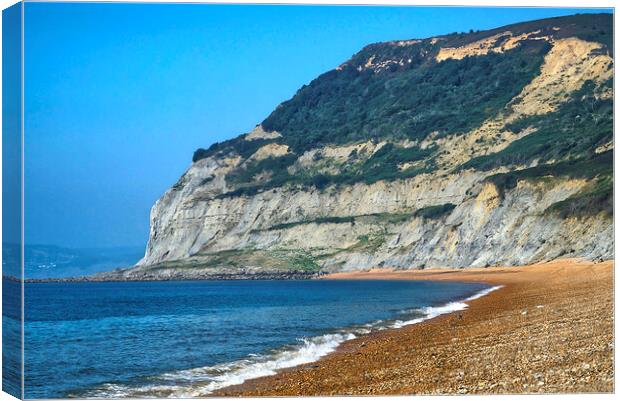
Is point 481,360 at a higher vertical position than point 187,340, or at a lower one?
higher

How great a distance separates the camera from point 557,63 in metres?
91.5

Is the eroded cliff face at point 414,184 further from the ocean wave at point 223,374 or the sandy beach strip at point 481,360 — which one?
the ocean wave at point 223,374

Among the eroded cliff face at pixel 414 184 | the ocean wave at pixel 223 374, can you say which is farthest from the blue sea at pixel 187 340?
the eroded cliff face at pixel 414 184

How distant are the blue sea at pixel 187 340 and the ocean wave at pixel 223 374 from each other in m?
0.02

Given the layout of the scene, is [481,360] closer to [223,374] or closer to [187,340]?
[223,374]

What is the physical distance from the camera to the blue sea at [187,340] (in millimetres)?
17547

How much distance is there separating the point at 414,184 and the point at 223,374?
227ft

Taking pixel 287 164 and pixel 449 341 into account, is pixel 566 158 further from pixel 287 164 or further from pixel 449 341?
pixel 449 341

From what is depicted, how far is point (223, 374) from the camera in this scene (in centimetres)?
1842

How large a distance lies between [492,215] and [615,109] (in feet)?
165

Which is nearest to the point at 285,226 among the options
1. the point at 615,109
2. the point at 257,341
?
the point at 257,341

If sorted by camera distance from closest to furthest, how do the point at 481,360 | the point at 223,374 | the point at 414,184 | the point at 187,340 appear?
the point at 481,360 → the point at 223,374 → the point at 187,340 → the point at 414,184

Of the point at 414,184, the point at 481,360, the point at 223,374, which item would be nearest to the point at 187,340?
the point at 223,374

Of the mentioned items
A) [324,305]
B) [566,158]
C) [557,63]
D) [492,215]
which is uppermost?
[557,63]
